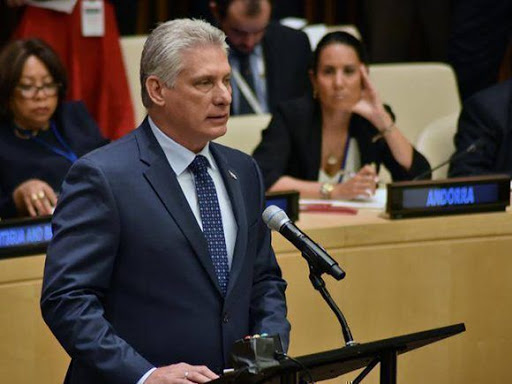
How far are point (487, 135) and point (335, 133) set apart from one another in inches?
20.5

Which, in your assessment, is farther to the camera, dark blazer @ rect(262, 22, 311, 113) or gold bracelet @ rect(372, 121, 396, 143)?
dark blazer @ rect(262, 22, 311, 113)

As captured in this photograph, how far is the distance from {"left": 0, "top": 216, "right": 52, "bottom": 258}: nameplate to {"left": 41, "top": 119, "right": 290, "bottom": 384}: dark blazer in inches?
24.5

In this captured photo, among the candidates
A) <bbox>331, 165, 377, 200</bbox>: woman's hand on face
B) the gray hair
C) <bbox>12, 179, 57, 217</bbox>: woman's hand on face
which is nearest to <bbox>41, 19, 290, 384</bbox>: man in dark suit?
the gray hair

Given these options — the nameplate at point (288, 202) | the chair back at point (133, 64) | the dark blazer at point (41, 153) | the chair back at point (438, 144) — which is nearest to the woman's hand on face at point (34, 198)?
the dark blazer at point (41, 153)

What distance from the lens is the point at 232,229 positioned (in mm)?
2342

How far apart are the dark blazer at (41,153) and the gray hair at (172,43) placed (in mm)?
1436

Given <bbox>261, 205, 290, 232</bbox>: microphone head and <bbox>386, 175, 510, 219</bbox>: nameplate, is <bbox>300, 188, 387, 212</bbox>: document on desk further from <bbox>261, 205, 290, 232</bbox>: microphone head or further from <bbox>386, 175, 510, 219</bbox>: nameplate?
<bbox>261, 205, 290, 232</bbox>: microphone head

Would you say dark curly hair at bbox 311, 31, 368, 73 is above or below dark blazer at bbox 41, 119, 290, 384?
above

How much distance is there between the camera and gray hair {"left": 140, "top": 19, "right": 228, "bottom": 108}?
87.9 inches

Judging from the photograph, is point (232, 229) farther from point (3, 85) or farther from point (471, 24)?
point (471, 24)

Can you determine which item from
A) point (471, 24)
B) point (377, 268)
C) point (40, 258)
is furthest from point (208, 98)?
point (471, 24)

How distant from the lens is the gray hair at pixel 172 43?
7.32ft

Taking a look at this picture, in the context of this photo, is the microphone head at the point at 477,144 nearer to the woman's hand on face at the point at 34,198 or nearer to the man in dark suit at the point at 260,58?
the man in dark suit at the point at 260,58

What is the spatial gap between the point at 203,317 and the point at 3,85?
1719mm
